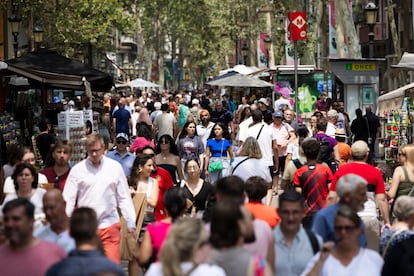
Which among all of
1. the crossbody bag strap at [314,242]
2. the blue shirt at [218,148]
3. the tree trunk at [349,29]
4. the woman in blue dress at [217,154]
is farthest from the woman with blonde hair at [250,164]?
the tree trunk at [349,29]

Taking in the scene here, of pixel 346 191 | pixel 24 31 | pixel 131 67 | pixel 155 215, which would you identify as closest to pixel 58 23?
pixel 24 31

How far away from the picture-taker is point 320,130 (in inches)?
683

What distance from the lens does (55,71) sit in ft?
70.5

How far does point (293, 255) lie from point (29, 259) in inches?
71.0

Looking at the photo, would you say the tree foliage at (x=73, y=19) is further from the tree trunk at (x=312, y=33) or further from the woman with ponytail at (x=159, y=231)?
the woman with ponytail at (x=159, y=231)

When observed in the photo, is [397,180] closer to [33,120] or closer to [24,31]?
[33,120]

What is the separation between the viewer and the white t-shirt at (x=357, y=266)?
717 centimetres

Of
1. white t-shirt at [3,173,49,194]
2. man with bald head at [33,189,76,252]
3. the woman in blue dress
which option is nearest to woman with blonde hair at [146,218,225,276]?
man with bald head at [33,189,76,252]

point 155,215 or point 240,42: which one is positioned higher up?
point 240,42

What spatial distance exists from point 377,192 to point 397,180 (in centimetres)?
52

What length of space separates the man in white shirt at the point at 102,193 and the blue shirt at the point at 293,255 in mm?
2443

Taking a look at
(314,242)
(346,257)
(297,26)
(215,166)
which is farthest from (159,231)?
(297,26)

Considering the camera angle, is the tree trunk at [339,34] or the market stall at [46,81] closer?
the market stall at [46,81]

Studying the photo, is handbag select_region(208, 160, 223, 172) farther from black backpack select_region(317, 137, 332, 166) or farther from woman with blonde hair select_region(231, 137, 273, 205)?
woman with blonde hair select_region(231, 137, 273, 205)
